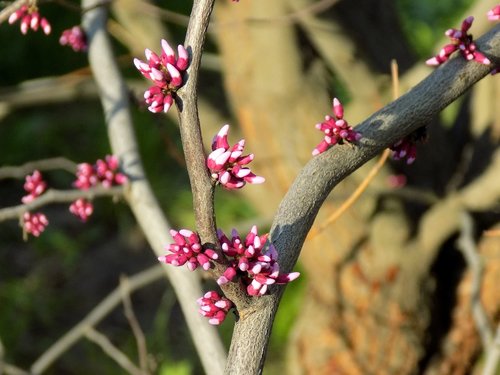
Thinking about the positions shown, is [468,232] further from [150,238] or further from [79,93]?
[79,93]

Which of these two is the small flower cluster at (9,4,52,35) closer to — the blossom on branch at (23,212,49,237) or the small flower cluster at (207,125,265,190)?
the blossom on branch at (23,212,49,237)

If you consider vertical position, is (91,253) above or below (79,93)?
above

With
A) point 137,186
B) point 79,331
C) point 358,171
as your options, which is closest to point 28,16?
point 137,186

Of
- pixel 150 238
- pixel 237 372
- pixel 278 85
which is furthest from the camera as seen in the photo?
pixel 278 85

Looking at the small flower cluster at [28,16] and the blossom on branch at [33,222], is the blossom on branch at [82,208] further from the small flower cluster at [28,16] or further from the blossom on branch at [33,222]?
the small flower cluster at [28,16]

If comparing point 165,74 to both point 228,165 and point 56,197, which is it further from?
point 56,197

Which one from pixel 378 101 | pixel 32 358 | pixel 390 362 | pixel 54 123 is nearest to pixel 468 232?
pixel 378 101
